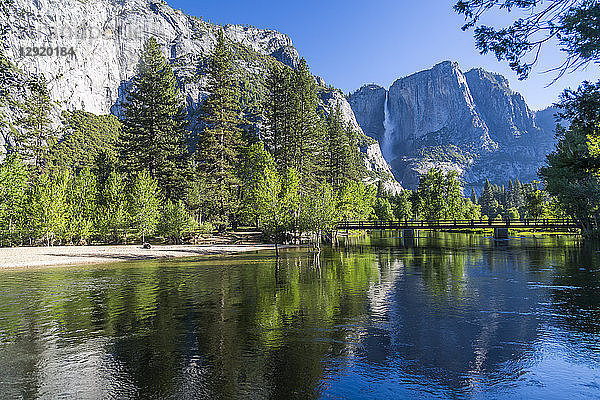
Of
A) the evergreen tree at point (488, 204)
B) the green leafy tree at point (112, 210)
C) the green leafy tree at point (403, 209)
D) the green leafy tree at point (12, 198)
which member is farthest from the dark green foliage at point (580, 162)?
the evergreen tree at point (488, 204)

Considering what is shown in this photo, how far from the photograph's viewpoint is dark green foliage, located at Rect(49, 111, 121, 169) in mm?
103225

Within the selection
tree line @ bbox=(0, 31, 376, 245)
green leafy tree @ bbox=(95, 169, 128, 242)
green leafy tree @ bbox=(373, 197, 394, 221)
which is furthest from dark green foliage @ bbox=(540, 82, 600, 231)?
green leafy tree @ bbox=(373, 197, 394, 221)

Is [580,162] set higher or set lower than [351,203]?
lower

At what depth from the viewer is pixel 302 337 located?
11.6 metres

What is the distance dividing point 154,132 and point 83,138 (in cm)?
9861

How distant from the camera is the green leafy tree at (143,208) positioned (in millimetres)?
45312

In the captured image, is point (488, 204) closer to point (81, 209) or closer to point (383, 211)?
point (383, 211)

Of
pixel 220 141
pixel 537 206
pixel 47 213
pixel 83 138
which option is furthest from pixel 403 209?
pixel 83 138

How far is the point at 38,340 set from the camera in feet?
37.9

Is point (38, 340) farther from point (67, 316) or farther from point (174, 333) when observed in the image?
point (174, 333)

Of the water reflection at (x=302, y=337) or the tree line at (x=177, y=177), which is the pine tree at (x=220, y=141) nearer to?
the tree line at (x=177, y=177)

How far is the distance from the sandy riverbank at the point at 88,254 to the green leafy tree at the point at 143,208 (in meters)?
4.23

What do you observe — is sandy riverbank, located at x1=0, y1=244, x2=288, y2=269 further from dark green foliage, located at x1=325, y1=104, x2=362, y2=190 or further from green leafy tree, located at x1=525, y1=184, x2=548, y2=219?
green leafy tree, located at x1=525, y1=184, x2=548, y2=219

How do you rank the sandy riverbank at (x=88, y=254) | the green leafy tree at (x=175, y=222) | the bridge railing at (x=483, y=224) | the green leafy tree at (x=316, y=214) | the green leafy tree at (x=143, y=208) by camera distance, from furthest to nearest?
the bridge railing at (x=483, y=224), the green leafy tree at (x=175, y=222), the green leafy tree at (x=143, y=208), the green leafy tree at (x=316, y=214), the sandy riverbank at (x=88, y=254)
